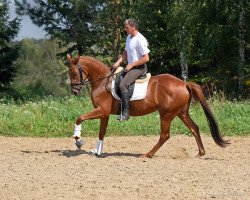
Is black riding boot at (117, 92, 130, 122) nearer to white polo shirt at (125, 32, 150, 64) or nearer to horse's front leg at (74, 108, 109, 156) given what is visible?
horse's front leg at (74, 108, 109, 156)

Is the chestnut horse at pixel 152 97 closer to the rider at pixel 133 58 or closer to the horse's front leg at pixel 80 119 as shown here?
the horse's front leg at pixel 80 119

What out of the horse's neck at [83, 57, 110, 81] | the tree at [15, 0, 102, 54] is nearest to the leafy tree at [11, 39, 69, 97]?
the tree at [15, 0, 102, 54]

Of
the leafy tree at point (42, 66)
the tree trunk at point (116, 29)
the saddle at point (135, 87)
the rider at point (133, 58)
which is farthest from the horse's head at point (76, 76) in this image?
the leafy tree at point (42, 66)

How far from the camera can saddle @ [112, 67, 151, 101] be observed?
10.1 m

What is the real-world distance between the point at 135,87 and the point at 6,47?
18669 millimetres

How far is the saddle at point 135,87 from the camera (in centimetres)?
1015

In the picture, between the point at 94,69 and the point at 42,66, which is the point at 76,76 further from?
the point at 42,66

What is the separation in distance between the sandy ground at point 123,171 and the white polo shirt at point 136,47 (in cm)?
192

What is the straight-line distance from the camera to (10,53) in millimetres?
26719

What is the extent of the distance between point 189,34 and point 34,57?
A: 134ft

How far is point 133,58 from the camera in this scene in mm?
10008

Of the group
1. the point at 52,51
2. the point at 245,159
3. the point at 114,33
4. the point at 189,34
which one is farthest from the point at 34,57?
the point at 245,159

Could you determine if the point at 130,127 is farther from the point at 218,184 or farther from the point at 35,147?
the point at 218,184

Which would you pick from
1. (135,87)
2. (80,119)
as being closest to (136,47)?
(135,87)
